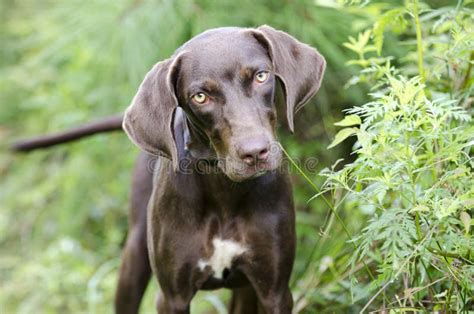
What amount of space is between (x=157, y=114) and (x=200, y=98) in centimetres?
19

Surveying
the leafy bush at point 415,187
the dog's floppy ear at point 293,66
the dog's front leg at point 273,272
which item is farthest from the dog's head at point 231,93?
the dog's front leg at point 273,272

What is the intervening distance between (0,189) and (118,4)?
243 centimetres

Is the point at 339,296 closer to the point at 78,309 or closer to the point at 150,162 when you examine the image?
the point at 150,162

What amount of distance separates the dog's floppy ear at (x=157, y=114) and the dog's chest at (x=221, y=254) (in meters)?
0.46

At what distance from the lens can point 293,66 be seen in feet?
12.2

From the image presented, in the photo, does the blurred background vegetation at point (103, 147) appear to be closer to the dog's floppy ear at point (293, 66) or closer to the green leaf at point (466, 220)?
the dog's floppy ear at point (293, 66)

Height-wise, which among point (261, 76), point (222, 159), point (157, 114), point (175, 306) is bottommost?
point (175, 306)

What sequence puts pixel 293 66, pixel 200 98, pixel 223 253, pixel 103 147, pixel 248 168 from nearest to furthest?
pixel 248 168
pixel 200 98
pixel 293 66
pixel 223 253
pixel 103 147

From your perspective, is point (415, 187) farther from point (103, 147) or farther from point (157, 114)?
point (103, 147)

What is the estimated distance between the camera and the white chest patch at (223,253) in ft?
12.7

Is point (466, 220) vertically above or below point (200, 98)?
below

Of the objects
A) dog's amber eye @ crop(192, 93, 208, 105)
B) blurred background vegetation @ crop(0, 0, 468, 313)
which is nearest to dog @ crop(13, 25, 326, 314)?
dog's amber eye @ crop(192, 93, 208, 105)

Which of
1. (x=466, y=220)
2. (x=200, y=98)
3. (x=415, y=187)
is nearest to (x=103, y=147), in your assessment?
(x=200, y=98)

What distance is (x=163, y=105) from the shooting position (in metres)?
3.66
